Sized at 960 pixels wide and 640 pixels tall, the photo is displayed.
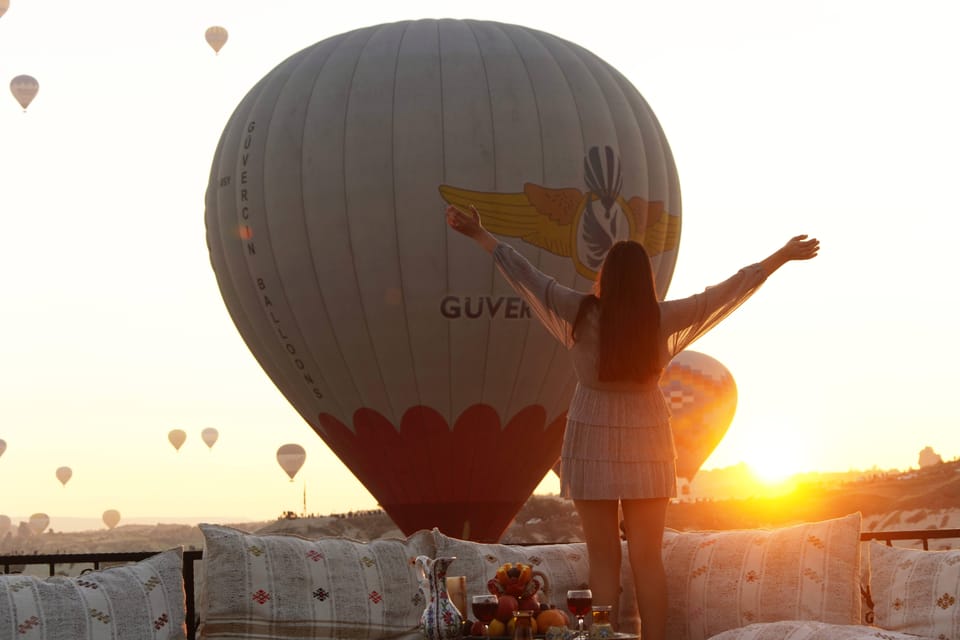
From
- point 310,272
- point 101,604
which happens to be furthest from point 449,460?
point 101,604

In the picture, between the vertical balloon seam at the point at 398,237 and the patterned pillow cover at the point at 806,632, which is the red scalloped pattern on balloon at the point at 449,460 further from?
the patterned pillow cover at the point at 806,632

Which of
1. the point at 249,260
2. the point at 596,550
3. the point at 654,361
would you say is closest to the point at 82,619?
the point at 596,550

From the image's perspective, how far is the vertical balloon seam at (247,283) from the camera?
20891mm

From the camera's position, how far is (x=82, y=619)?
6852mm

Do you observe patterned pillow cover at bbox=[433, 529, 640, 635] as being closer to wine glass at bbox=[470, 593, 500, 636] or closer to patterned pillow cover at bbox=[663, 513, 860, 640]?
patterned pillow cover at bbox=[663, 513, 860, 640]

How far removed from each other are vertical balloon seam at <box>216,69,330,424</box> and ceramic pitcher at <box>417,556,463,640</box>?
47.1 feet

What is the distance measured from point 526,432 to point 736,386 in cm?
2210

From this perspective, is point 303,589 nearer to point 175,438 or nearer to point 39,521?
point 175,438

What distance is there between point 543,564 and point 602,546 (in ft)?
3.62

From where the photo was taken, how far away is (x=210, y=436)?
5500 cm

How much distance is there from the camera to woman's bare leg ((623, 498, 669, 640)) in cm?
716

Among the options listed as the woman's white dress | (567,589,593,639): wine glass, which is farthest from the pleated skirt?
(567,589,593,639): wine glass

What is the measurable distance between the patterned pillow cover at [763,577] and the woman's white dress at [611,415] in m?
1.07

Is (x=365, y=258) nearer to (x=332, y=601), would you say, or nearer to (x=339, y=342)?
(x=339, y=342)
